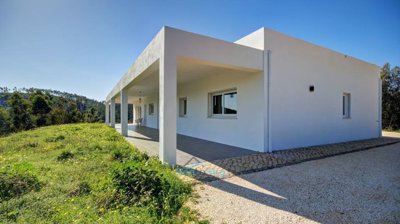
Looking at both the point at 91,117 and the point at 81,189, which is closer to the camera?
the point at 81,189

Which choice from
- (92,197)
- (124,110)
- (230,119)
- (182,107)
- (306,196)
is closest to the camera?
(92,197)

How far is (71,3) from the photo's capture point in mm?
5898

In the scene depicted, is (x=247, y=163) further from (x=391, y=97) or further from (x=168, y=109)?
(x=391, y=97)

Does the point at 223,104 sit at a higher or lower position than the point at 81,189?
higher

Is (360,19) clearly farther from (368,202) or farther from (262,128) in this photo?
(368,202)

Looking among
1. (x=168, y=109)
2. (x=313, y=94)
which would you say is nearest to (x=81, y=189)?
(x=168, y=109)

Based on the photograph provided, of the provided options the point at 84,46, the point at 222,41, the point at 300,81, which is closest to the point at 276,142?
the point at 300,81

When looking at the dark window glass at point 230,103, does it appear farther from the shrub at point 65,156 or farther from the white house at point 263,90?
the shrub at point 65,156

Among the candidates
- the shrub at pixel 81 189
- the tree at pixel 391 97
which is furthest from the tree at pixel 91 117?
the tree at pixel 391 97

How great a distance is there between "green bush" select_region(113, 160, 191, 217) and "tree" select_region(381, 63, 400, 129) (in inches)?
833

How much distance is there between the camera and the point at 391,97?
16.3 meters

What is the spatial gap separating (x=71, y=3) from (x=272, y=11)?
23.0ft

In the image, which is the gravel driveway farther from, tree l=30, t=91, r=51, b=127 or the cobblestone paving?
tree l=30, t=91, r=51, b=127

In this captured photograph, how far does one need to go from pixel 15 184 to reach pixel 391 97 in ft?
78.7
